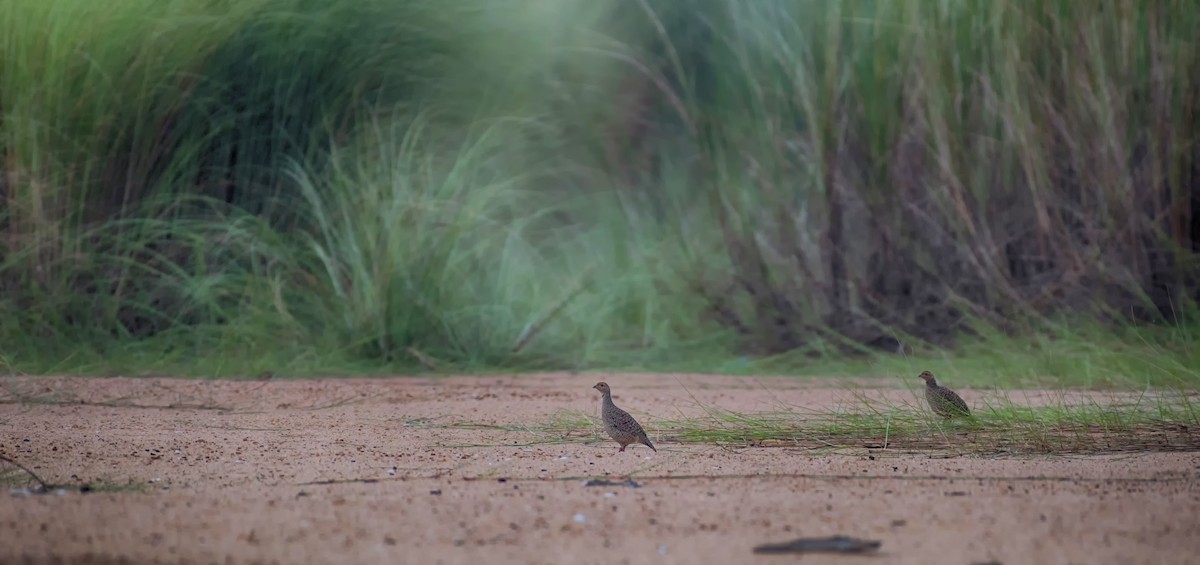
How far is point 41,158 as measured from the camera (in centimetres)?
491

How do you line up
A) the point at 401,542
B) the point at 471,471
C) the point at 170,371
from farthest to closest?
the point at 170,371
the point at 471,471
the point at 401,542

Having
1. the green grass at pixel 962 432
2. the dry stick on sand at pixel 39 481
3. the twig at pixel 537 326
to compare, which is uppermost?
the dry stick on sand at pixel 39 481

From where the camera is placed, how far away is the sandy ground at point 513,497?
1.97 metres

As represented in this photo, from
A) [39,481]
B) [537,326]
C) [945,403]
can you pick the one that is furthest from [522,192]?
[39,481]

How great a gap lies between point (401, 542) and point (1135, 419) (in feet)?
5.99

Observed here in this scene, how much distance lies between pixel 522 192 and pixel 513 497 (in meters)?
3.27

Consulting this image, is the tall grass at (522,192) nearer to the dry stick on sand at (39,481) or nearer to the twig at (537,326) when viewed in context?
the twig at (537,326)

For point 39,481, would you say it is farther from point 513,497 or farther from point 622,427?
point 622,427

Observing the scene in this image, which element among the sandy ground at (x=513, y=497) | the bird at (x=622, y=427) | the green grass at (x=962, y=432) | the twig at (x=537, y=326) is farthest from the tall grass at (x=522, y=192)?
the bird at (x=622, y=427)

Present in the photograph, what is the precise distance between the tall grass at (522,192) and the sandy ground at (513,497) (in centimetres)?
133

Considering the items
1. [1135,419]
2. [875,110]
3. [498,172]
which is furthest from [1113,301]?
[498,172]

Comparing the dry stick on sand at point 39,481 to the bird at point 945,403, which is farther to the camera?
the bird at point 945,403

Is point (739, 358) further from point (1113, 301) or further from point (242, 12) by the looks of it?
point (242, 12)

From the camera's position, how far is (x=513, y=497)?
2.38 meters
